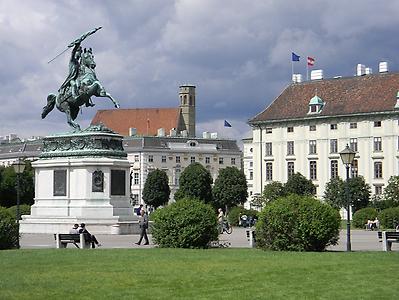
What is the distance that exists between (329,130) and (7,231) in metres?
83.8

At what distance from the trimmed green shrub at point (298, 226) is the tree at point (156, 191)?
9431cm

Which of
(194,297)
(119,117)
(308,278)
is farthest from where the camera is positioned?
(119,117)

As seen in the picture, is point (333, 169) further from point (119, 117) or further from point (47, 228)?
point (119, 117)

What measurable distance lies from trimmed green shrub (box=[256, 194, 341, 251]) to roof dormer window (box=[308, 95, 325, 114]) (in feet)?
272

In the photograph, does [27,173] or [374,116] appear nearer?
[27,173]

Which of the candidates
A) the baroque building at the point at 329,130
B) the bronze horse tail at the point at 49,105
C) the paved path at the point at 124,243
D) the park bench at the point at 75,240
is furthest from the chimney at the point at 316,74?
the park bench at the point at 75,240

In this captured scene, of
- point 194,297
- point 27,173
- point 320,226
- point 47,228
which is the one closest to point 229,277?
point 194,297

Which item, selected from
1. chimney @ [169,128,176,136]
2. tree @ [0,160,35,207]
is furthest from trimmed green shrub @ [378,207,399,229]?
chimney @ [169,128,176,136]

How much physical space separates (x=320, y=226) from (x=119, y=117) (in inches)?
6637

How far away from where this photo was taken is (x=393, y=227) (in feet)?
216

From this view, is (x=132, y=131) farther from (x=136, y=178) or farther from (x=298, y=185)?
(x=298, y=185)

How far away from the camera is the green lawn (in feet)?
62.2

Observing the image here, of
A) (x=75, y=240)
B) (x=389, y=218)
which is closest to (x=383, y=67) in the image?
(x=389, y=218)

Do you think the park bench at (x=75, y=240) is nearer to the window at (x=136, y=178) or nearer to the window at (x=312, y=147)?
the window at (x=312, y=147)
